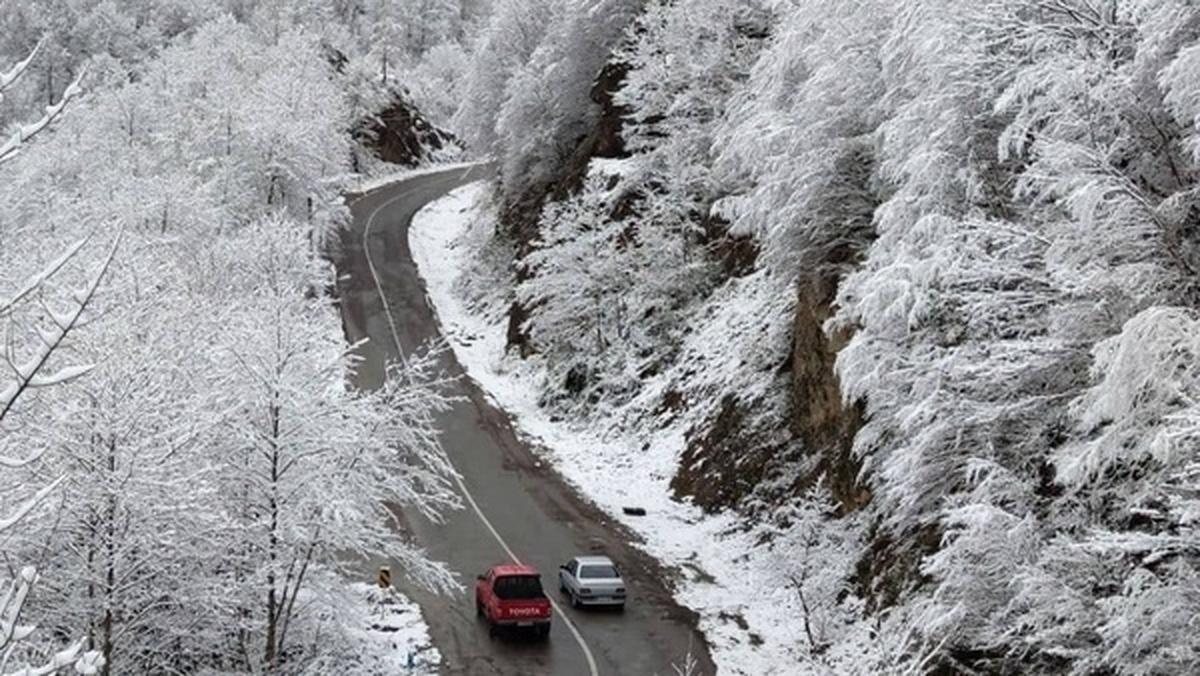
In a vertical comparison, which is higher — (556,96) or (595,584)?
(556,96)

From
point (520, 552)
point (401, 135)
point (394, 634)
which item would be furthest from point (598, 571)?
point (401, 135)

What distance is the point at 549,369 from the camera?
132 ft

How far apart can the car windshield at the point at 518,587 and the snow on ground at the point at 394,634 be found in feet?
5.75

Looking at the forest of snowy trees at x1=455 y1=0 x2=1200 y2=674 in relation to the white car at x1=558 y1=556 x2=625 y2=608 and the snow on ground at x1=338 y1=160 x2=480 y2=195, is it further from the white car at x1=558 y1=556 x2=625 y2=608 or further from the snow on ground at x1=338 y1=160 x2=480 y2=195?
the snow on ground at x1=338 y1=160 x2=480 y2=195

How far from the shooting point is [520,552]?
2736 cm

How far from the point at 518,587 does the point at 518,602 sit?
309 mm

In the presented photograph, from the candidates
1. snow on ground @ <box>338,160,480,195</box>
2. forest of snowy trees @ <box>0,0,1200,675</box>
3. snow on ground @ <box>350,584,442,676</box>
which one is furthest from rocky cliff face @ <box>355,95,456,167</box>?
snow on ground @ <box>350,584,442,676</box>

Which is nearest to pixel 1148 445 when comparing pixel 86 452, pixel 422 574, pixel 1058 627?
pixel 1058 627

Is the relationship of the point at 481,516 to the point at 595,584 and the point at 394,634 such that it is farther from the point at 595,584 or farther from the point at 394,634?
the point at 394,634

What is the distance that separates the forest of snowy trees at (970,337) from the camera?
13.6 meters

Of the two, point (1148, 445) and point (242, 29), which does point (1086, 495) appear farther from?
point (242, 29)

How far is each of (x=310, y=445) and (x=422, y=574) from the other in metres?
3.03

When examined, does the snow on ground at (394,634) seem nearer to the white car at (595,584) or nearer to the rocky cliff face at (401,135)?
the white car at (595,584)

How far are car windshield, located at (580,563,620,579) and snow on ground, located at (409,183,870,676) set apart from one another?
1.78 m
